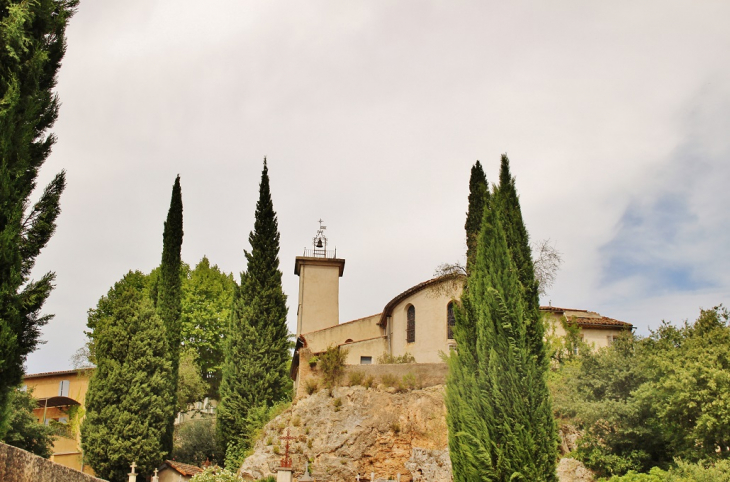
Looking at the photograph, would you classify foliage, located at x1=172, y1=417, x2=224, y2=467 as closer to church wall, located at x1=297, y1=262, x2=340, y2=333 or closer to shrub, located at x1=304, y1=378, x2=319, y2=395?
church wall, located at x1=297, y1=262, x2=340, y2=333

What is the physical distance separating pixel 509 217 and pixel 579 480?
10.6 metres

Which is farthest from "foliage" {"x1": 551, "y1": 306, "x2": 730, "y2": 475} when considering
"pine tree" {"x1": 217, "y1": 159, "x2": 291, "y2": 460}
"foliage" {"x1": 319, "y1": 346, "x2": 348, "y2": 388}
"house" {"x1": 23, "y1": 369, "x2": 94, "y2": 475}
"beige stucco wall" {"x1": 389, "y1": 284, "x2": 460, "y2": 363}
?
"house" {"x1": 23, "y1": 369, "x2": 94, "y2": 475}

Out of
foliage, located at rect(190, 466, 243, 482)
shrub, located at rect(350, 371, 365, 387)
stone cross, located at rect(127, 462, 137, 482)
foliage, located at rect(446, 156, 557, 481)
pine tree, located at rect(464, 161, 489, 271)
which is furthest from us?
shrub, located at rect(350, 371, 365, 387)

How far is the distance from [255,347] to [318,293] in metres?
12.3

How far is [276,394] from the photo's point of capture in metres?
28.5

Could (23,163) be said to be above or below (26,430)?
above

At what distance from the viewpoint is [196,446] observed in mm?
36500

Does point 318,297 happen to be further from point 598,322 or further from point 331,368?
point 598,322

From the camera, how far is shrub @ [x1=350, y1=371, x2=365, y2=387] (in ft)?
83.4

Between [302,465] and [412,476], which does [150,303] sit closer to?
[302,465]

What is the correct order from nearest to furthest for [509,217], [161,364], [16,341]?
1. [16,341]
2. [509,217]
3. [161,364]

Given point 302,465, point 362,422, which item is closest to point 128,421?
point 302,465

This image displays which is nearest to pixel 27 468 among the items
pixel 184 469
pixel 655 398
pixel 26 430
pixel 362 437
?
pixel 655 398

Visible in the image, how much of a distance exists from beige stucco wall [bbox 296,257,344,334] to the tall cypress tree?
374 inches
